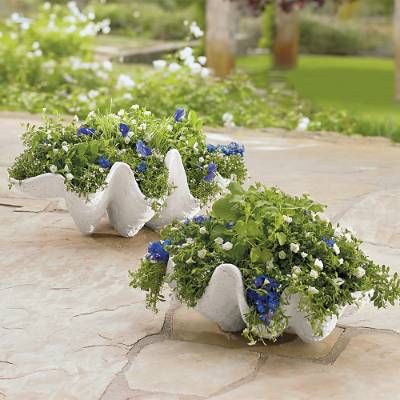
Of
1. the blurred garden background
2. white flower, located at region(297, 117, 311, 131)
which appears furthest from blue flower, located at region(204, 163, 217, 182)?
white flower, located at region(297, 117, 311, 131)

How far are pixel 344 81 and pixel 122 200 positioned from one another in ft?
28.8

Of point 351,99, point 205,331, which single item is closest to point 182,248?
point 205,331

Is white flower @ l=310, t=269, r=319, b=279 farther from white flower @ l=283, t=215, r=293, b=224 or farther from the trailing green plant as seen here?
the trailing green plant

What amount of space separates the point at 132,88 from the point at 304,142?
2.50 meters

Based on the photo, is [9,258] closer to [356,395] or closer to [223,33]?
[356,395]

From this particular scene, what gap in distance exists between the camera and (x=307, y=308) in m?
3.76

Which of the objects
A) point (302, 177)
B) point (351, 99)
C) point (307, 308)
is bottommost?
point (351, 99)

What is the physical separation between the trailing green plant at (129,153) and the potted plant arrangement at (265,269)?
105cm

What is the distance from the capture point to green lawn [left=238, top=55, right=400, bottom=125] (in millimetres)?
11117

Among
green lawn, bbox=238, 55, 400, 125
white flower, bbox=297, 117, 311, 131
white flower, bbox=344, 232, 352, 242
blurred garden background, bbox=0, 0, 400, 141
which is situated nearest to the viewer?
white flower, bbox=344, 232, 352, 242

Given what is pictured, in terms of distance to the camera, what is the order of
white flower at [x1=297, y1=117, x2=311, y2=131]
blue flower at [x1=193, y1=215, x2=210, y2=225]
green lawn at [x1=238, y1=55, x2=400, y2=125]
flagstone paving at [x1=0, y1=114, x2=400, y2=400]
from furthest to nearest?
1. green lawn at [x1=238, y1=55, x2=400, y2=125]
2. white flower at [x1=297, y1=117, x2=311, y2=131]
3. blue flower at [x1=193, y1=215, x2=210, y2=225]
4. flagstone paving at [x1=0, y1=114, x2=400, y2=400]

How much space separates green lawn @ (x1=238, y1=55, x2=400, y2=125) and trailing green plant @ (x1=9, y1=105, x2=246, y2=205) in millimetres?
4163

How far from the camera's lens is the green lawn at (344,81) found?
36.5 ft

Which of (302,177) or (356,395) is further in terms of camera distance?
(302,177)
